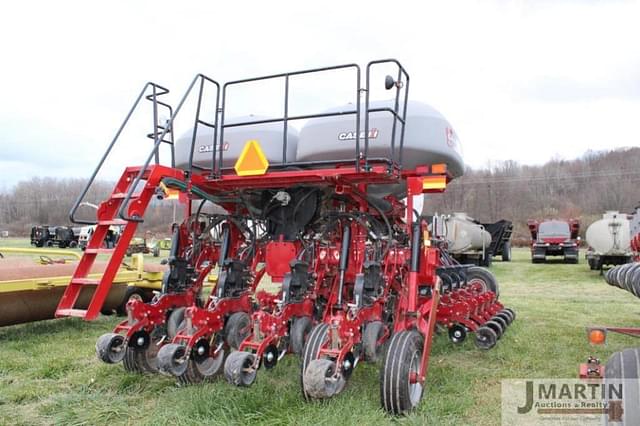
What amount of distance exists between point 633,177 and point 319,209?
58848mm

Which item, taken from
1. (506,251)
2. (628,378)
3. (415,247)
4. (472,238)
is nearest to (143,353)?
(415,247)

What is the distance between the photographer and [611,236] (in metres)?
16.9

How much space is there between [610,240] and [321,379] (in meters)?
16.3

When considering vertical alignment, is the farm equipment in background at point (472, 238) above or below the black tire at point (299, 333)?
above

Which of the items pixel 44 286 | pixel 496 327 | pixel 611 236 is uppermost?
pixel 611 236

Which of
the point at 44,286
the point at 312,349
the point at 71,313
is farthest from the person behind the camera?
the point at 44,286

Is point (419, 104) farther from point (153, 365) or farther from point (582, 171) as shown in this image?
point (582, 171)

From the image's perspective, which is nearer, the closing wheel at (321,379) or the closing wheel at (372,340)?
the closing wheel at (321,379)

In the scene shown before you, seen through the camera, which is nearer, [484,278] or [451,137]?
[451,137]

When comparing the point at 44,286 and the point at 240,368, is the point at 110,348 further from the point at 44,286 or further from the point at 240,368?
the point at 44,286

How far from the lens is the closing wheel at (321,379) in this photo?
3.64 metres

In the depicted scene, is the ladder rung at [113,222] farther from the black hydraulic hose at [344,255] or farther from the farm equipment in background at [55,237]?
the farm equipment in background at [55,237]

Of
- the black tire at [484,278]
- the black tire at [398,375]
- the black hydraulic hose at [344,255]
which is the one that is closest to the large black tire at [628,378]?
the black tire at [398,375]

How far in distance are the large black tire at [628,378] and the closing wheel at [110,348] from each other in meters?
3.69
